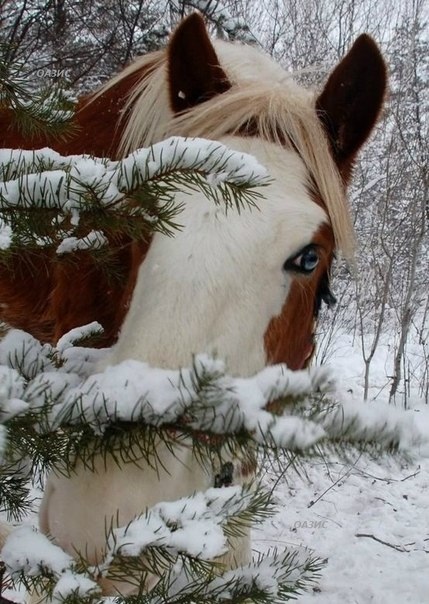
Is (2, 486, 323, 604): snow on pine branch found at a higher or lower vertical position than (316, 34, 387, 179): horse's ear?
lower

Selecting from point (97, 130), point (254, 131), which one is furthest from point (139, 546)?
point (97, 130)

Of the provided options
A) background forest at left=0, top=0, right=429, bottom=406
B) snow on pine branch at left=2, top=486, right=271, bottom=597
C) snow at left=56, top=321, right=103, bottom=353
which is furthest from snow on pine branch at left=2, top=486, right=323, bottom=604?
background forest at left=0, top=0, right=429, bottom=406

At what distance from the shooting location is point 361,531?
446cm

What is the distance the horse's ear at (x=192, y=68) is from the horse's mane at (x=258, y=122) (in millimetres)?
46

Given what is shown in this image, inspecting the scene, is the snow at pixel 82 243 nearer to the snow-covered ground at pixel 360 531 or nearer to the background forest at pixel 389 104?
the snow-covered ground at pixel 360 531

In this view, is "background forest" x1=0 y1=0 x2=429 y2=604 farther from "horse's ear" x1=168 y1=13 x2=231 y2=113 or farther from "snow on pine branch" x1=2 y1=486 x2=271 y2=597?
"horse's ear" x1=168 y1=13 x2=231 y2=113

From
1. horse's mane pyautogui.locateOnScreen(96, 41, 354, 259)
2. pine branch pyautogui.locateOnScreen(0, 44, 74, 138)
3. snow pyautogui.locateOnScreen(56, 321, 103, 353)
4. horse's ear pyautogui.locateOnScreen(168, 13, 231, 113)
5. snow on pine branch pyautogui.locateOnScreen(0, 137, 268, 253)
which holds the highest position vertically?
horse's ear pyautogui.locateOnScreen(168, 13, 231, 113)

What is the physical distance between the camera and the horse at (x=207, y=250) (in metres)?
1.18

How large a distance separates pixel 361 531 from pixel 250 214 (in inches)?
151

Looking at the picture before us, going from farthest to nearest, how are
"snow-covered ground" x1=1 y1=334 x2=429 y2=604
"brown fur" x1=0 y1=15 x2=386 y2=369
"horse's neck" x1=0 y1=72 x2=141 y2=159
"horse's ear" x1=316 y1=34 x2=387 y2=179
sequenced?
1. "snow-covered ground" x1=1 y1=334 x2=429 y2=604
2. "horse's neck" x1=0 y1=72 x2=141 y2=159
3. "horse's ear" x1=316 y1=34 x2=387 y2=179
4. "brown fur" x1=0 y1=15 x2=386 y2=369

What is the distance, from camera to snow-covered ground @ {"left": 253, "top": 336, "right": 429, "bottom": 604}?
3.64m

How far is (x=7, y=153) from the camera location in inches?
36.2

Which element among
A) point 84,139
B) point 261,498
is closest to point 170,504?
point 261,498

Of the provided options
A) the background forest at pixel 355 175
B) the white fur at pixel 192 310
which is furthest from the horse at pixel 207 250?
the background forest at pixel 355 175
